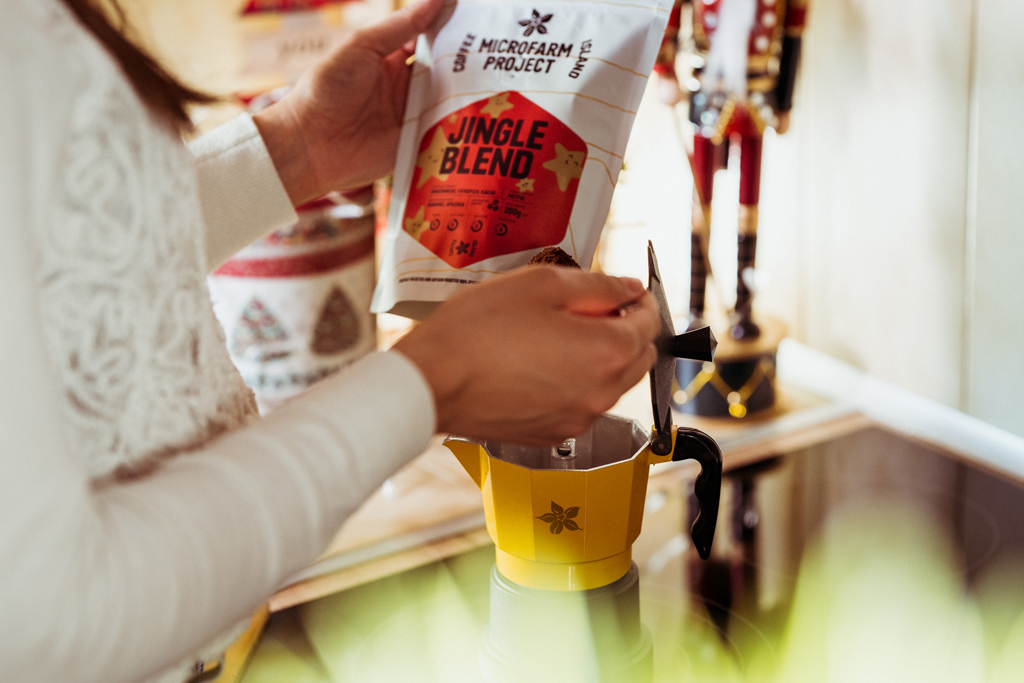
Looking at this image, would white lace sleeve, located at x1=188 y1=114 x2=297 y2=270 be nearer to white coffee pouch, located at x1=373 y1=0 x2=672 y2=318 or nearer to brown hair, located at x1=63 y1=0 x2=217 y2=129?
white coffee pouch, located at x1=373 y1=0 x2=672 y2=318

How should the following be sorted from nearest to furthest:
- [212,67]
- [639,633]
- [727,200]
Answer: [639,633] → [727,200] → [212,67]

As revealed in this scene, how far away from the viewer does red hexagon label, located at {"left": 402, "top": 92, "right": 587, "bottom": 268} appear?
0.56m

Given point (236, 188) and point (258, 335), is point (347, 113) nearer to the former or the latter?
point (236, 188)

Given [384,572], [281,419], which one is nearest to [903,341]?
[384,572]

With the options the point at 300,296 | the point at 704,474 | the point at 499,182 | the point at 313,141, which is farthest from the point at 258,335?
the point at 704,474

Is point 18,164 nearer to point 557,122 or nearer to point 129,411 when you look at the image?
point 129,411

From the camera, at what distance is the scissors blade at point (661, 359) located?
1.47ft

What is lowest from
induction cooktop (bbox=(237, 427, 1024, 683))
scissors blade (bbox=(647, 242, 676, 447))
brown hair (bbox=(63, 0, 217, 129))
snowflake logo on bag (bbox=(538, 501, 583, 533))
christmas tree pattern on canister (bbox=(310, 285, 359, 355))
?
induction cooktop (bbox=(237, 427, 1024, 683))

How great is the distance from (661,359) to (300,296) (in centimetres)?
56

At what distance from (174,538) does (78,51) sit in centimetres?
18

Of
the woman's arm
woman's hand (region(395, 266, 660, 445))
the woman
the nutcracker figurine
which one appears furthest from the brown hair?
the nutcracker figurine

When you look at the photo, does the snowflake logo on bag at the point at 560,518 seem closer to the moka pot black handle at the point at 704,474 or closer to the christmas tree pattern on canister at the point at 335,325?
the moka pot black handle at the point at 704,474

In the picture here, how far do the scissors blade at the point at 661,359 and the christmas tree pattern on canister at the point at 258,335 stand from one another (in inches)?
22.4

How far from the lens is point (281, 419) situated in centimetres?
34
